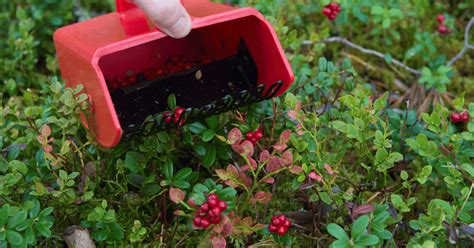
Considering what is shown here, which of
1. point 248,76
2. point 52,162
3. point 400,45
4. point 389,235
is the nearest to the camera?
point 389,235

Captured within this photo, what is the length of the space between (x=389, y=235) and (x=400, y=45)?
1.48 m

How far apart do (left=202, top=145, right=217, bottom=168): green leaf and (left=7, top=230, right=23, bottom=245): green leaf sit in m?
0.59

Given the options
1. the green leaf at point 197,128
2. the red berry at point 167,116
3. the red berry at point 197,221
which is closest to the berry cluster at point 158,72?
the green leaf at point 197,128

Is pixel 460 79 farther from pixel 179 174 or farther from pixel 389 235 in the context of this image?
pixel 179 174

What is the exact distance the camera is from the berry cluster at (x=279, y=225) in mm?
1688

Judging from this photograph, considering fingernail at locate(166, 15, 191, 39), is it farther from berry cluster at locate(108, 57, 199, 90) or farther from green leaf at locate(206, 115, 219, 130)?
berry cluster at locate(108, 57, 199, 90)

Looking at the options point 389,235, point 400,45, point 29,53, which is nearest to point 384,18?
point 400,45

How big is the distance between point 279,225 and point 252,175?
0.29 meters

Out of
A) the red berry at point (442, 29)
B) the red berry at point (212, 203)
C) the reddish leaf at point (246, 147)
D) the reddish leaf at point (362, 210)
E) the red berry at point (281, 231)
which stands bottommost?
the red berry at point (281, 231)

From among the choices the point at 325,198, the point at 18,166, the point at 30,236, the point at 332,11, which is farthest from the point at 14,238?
the point at 332,11

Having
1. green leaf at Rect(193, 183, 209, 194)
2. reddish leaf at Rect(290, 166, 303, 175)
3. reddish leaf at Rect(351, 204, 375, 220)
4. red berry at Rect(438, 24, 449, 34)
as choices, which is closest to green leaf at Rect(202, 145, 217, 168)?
green leaf at Rect(193, 183, 209, 194)

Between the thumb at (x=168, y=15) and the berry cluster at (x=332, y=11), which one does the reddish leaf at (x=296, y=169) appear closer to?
the thumb at (x=168, y=15)

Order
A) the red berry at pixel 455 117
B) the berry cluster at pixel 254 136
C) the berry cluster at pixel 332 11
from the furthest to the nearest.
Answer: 1. the berry cluster at pixel 332 11
2. the red berry at pixel 455 117
3. the berry cluster at pixel 254 136

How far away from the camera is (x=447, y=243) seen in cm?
176
